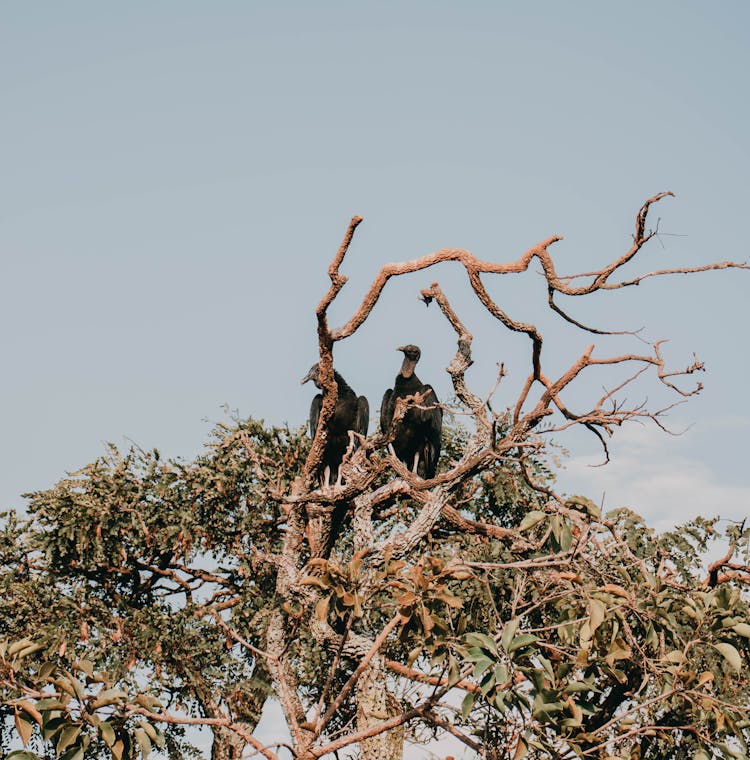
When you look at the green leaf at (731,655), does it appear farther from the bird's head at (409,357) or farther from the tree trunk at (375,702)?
the bird's head at (409,357)

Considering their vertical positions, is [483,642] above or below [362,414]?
below

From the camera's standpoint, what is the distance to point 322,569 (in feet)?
15.0

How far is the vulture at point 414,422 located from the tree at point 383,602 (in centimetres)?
38

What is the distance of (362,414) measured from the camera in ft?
28.6

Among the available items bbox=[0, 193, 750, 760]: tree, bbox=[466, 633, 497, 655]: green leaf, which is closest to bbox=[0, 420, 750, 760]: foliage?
bbox=[0, 193, 750, 760]: tree

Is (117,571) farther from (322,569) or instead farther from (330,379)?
(322,569)

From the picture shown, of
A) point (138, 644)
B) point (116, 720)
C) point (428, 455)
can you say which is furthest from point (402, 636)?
point (138, 644)

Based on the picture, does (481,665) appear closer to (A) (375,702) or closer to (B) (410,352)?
(A) (375,702)

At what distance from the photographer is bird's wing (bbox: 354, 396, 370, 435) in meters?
8.61

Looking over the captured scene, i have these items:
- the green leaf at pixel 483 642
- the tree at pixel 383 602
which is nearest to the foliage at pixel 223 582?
the tree at pixel 383 602

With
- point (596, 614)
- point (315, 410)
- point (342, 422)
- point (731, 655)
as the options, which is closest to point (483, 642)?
point (596, 614)

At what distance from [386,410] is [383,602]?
1818mm

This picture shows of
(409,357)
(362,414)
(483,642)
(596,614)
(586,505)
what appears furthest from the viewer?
(409,357)

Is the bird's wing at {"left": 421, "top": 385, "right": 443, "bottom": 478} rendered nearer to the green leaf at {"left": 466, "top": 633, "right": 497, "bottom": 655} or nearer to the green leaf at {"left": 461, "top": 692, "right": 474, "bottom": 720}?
the green leaf at {"left": 466, "top": 633, "right": 497, "bottom": 655}
